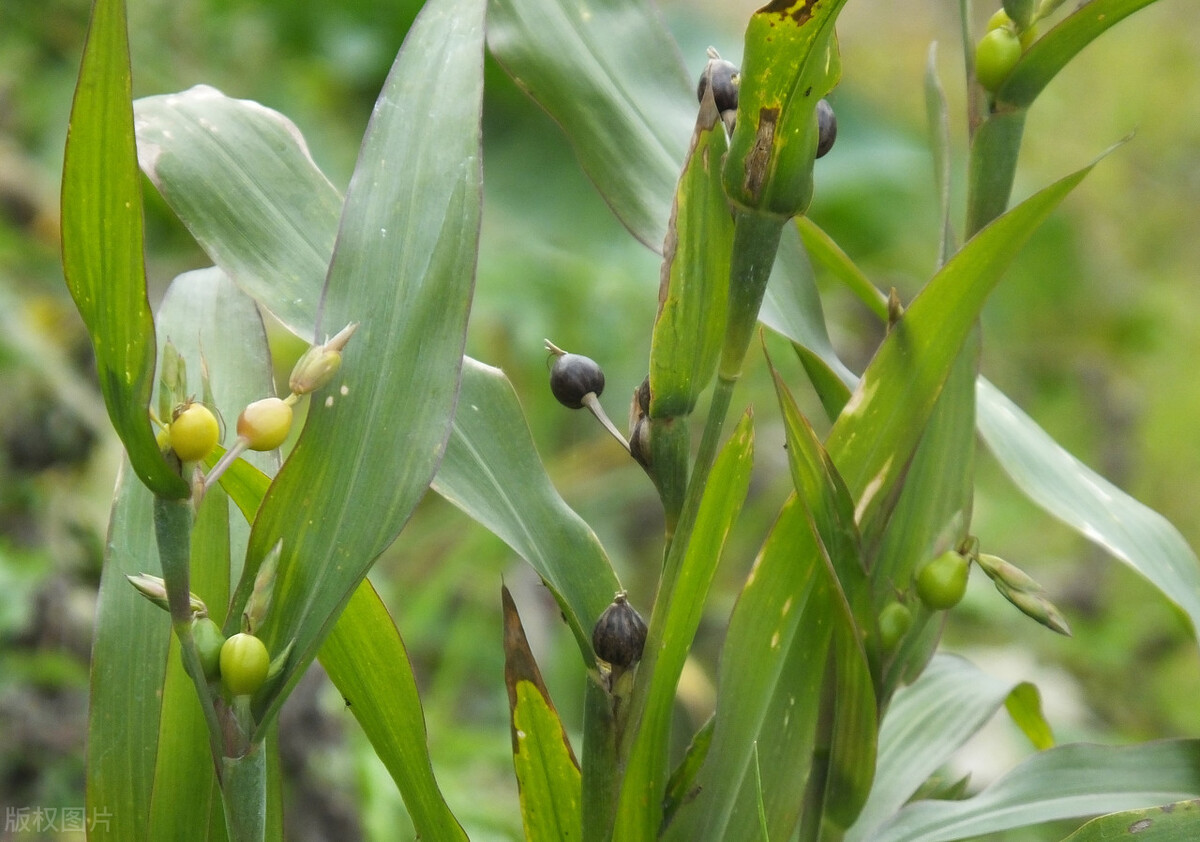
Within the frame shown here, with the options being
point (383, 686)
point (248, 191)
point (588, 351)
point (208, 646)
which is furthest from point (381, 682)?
point (588, 351)

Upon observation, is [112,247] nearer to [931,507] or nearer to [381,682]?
[381,682]

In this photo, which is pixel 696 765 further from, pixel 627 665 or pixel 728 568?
pixel 728 568

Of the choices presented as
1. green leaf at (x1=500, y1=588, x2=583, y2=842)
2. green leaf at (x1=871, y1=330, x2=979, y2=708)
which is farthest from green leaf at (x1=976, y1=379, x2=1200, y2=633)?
green leaf at (x1=500, y1=588, x2=583, y2=842)

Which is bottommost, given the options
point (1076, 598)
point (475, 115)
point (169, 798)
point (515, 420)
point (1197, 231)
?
point (1076, 598)

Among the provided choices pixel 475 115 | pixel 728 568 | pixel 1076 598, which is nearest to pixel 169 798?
pixel 475 115

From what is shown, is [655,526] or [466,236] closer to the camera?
[466,236]

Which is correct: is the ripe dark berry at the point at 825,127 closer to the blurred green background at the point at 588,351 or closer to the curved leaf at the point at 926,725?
the curved leaf at the point at 926,725
